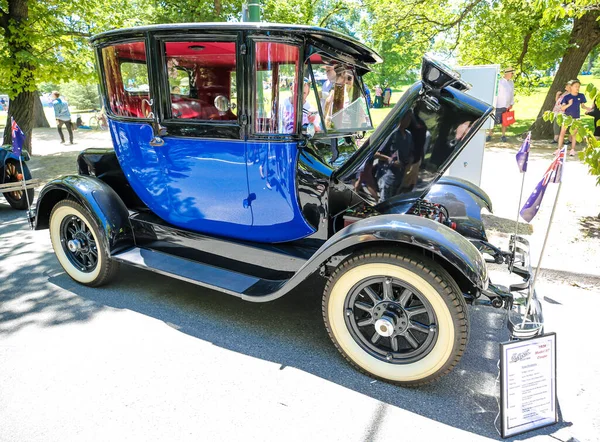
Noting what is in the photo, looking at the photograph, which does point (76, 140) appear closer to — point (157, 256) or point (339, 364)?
point (157, 256)

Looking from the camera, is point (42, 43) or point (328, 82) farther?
point (42, 43)

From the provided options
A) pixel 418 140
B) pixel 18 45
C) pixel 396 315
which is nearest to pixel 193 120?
pixel 418 140

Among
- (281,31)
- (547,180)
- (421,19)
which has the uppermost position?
(421,19)

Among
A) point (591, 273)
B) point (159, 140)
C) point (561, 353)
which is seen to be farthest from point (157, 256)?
point (591, 273)

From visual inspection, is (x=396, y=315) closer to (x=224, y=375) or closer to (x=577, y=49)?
(x=224, y=375)

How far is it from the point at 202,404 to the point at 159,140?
6.55 ft

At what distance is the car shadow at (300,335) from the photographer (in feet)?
7.75

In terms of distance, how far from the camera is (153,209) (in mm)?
3656

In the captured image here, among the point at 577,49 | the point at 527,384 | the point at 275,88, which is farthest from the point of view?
the point at 577,49

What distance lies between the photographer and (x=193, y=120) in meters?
3.14

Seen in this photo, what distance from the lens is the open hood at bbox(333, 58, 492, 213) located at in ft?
8.22

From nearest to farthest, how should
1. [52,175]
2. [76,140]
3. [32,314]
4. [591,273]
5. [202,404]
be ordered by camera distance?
1. [202,404]
2. [32,314]
3. [591,273]
4. [52,175]
5. [76,140]

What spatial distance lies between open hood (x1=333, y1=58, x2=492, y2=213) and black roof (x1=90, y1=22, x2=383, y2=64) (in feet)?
2.21

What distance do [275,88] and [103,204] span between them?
1.85m
